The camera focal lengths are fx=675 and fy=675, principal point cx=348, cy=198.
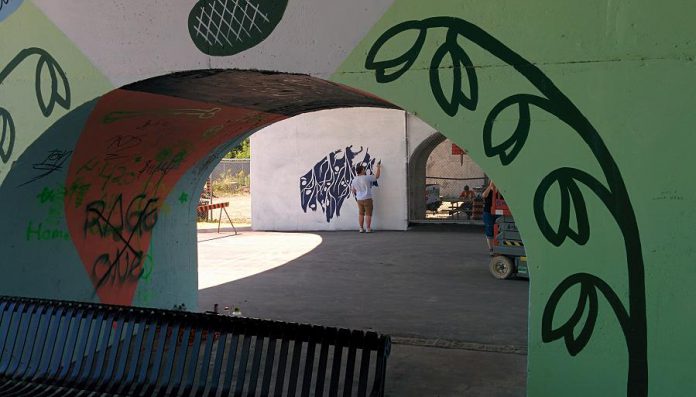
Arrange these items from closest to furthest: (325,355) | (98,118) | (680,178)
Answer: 1. (680,178)
2. (325,355)
3. (98,118)

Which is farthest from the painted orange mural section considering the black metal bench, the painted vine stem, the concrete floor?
the painted vine stem

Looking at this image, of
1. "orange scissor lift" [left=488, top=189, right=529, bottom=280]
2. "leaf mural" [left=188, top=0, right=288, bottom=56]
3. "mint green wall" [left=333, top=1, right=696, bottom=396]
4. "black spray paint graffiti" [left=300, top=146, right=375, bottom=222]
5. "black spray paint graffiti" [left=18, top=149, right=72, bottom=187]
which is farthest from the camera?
"black spray paint graffiti" [left=300, top=146, right=375, bottom=222]

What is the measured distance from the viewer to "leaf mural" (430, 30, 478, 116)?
153 inches

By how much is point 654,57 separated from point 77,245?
552cm

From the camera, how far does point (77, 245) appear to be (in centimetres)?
676

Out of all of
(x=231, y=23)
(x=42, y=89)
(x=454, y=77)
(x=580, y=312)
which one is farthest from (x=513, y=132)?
(x=42, y=89)

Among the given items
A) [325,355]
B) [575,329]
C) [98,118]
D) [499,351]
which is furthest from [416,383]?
[98,118]

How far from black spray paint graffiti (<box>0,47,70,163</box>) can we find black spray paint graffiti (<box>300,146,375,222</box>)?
13734mm

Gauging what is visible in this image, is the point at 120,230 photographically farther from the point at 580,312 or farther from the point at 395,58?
the point at 580,312

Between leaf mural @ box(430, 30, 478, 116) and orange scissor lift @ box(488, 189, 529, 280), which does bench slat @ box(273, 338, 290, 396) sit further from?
orange scissor lift @ box(488, 189, 529, 280)

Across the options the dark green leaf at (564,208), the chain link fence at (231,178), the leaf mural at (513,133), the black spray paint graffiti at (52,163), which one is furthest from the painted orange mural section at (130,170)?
the chain link fence at (231,178)

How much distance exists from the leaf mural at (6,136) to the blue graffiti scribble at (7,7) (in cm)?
77

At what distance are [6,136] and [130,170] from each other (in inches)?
58.7

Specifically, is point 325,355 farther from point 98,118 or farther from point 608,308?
point 98,118
